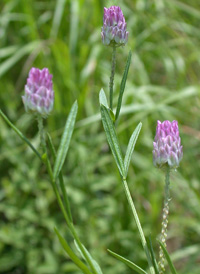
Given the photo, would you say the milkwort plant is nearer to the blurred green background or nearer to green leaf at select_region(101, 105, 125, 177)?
green leaf at select_region(101, 105, 125, 177)

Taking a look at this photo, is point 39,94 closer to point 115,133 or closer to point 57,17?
point 115,133

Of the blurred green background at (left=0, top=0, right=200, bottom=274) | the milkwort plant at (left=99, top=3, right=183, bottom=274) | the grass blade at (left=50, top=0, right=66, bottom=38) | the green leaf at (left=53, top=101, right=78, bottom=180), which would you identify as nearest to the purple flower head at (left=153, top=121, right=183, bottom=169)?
the milkwort plant at (left=99, top=3, right=183, bottom=274)

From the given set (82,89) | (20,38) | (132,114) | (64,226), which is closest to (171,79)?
(132,114)

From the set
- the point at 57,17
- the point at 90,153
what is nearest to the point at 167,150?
the point at 90,153

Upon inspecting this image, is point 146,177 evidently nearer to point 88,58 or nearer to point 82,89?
point 82,89

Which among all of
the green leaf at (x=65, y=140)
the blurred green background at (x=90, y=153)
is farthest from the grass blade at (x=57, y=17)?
the green leaf at (x=65, y=140)

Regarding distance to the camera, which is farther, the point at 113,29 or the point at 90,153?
the point at 90,153
